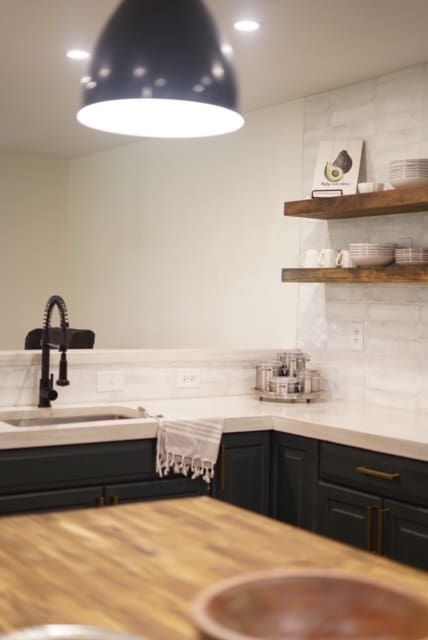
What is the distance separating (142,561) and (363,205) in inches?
106

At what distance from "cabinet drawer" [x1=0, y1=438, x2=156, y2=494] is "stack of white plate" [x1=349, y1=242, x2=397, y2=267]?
1256mm

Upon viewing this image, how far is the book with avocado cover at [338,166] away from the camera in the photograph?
4.11 meters

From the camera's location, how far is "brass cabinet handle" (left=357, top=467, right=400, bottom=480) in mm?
3061

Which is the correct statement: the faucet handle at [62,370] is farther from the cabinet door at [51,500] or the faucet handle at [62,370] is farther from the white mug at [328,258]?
the white mug at [328,258]

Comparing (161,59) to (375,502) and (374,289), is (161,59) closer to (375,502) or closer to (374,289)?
(375,502)

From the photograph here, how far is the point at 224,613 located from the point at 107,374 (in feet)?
9.59

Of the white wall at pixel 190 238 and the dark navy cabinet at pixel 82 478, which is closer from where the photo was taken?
the dark navy cabinet at pixel 82 478

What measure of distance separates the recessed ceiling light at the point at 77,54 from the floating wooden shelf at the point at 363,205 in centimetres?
115

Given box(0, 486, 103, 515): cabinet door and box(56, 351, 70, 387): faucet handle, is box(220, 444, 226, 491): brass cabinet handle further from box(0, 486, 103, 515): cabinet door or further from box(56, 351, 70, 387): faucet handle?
box(56, 351, 70, 387): faucet handle

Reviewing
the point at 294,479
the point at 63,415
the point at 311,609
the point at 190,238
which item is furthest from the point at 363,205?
the point at 311,609

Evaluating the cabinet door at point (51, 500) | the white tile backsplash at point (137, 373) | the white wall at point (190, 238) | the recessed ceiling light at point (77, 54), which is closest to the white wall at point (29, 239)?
the white wall at point (190, 238)

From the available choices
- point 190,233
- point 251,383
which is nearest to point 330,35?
point 251,383

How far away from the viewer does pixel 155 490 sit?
3.23 metres

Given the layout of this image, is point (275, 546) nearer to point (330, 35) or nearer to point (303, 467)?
point (303, 467)
